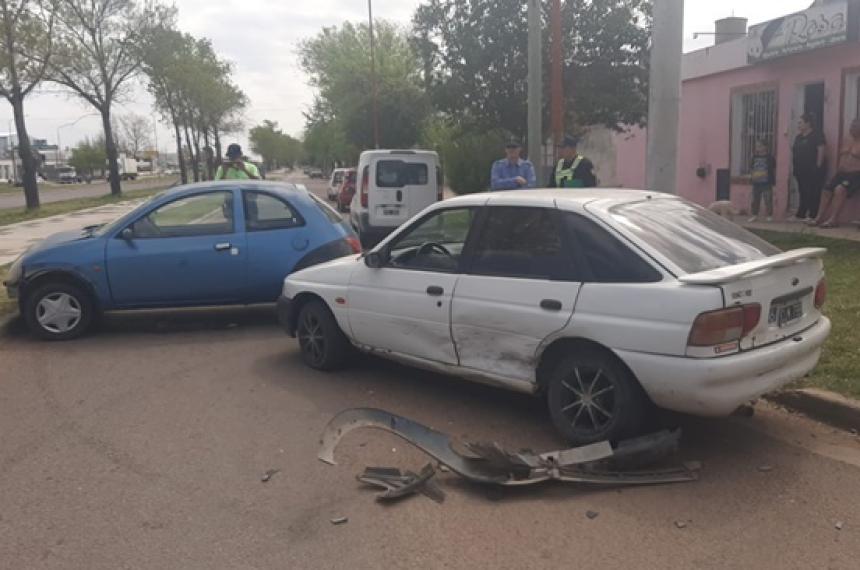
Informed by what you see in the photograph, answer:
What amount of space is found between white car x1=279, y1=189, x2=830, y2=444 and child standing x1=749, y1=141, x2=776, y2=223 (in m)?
9.90

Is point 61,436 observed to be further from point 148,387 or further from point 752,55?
point 752,55

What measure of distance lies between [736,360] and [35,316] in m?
6.61

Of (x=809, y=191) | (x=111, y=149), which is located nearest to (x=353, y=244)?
(x=809, y=191)

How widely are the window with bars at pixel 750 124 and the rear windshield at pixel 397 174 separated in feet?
21.1

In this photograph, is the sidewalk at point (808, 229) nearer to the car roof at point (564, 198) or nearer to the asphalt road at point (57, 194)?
the car roof at point (564, 198)

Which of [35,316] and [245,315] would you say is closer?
[35,316]

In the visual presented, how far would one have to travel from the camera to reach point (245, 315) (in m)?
9.27

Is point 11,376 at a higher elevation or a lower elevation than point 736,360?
lower

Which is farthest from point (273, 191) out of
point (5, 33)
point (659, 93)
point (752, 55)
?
point (5, 33)

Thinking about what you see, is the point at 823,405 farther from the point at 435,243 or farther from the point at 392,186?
the point at 392,186

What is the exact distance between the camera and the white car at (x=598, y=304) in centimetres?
430

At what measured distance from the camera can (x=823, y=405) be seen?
5160mm

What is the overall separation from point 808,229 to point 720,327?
31.5ft

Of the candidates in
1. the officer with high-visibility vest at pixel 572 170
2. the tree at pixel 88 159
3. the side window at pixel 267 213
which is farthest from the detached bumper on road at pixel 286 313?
the tree at pixel 88 159
